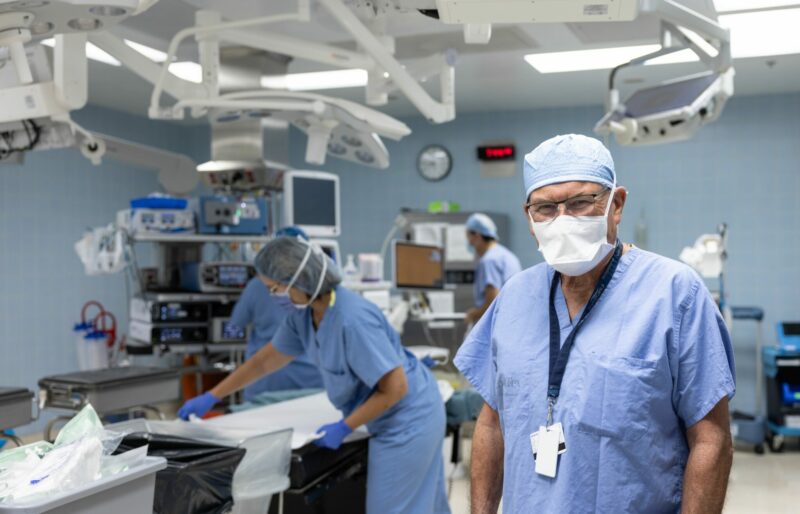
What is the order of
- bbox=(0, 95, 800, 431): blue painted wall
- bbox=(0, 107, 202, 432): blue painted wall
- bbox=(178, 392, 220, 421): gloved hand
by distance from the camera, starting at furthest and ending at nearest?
bbox=(0, 95, 800, 431): blue painted wall → bbox=(0, 107, 202, 432): blue painted wall → bbox=(178, 392, 220, 421): gloved hand

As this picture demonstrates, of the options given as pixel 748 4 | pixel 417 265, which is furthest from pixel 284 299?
pixel 748 4

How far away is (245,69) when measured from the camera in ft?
15.3

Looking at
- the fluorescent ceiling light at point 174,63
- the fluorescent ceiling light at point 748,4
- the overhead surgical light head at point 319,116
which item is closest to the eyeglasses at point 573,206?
the overhead surgical light head at point 319,116

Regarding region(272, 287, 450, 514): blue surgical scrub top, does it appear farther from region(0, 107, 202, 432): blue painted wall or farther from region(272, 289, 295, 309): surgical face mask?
region(0, 107, 202, 432): blue painted wall

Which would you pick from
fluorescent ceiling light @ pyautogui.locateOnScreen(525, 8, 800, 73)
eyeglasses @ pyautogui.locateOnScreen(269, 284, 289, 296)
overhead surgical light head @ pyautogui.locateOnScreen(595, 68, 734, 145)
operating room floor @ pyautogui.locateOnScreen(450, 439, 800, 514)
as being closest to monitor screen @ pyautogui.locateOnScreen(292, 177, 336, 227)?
fluorescent ceiling light @ pyautogui.locateOnScreen(525, 8, 800, 73)

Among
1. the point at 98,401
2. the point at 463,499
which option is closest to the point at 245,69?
the point at 98,401

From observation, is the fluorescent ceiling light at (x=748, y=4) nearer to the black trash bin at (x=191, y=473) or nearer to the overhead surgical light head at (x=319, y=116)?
the overhead surgical light head at (x=319, y=116)

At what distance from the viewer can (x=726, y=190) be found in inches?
284

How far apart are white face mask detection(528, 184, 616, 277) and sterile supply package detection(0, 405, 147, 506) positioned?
95 centimetres

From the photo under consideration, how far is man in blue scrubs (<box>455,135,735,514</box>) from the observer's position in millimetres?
1590

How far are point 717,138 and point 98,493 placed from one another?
6.55 m

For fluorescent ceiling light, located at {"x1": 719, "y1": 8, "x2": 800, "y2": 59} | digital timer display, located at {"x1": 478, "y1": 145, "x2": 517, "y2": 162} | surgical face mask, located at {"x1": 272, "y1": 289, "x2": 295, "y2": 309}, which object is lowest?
surgical face mask, located at {"x1": 272, "y1": 289, "x2": 295, "y2": 309}

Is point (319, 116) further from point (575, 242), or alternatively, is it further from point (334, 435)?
point (575, 242)

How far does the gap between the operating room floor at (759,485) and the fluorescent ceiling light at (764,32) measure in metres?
2.65
